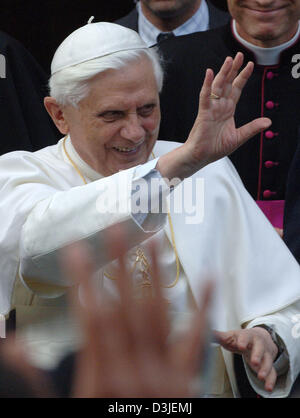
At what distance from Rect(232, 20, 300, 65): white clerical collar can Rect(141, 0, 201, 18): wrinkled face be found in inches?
18.1

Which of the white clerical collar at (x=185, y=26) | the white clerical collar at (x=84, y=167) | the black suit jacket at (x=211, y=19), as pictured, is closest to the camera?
the white clerical collar at (x=84, y=167)

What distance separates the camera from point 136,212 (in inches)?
103

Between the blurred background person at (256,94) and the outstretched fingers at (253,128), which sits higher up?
the outstretched fingers at (253,128)

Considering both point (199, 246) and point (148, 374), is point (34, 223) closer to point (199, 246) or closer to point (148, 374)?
point (199, 246)

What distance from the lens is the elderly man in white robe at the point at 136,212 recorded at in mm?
2596

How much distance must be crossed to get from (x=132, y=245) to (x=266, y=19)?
4.94ft

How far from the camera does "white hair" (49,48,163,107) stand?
299 centimetres

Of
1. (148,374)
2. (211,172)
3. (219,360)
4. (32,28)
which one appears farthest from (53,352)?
(32,28)

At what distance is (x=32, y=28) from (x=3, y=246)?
100 inches

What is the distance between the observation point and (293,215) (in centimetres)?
329
